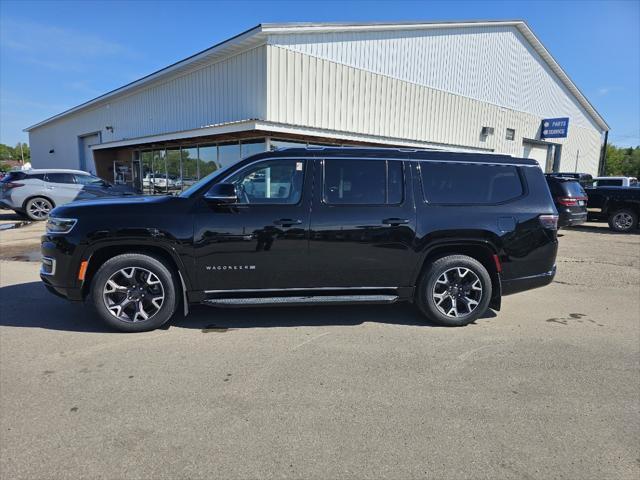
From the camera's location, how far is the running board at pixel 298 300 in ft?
14.2

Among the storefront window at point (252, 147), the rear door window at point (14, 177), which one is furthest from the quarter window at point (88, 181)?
the storefront window at point (252, 147)

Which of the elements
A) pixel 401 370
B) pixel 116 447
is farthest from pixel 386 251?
pixel 116 447

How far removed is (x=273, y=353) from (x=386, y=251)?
162 centimetres

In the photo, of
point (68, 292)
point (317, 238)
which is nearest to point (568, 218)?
point (317, 238)

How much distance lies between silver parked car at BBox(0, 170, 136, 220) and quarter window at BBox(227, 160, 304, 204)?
411 inches

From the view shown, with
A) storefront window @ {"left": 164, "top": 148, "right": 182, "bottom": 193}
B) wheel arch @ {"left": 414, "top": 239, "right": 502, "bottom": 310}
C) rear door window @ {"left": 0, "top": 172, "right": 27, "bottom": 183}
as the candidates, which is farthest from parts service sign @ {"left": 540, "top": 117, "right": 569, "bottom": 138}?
rear door window @ {"left": 0, "top": 172, "right": 27, "bottom": 183}

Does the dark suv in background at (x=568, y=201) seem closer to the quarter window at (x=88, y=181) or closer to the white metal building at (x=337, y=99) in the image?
the white metal building at (x=337, y=99)

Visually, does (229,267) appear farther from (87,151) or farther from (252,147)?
(87,151)

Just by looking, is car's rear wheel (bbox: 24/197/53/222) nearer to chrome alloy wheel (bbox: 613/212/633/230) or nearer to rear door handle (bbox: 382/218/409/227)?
rear door handle (bbox: 382/218/409/227)

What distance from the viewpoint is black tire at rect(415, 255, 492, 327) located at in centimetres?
463

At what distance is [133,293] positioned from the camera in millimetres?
4352

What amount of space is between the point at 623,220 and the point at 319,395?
14974 millimetres

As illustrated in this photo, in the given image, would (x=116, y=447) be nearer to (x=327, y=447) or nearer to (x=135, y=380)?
(x=135, y=380)

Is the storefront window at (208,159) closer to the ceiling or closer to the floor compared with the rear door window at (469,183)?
closer to the ceiling
